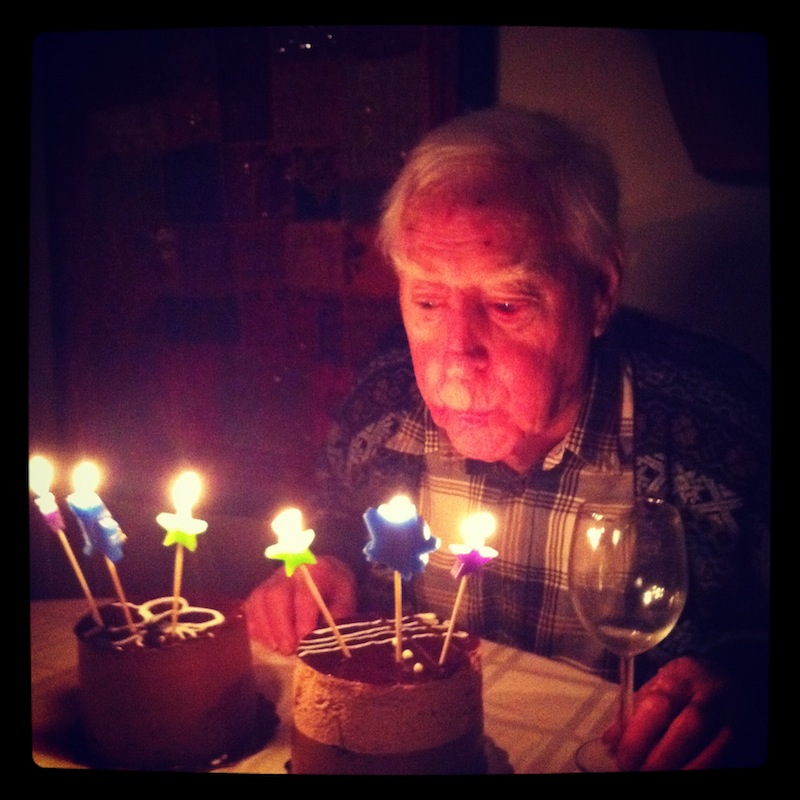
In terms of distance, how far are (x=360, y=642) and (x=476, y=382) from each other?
0.34m

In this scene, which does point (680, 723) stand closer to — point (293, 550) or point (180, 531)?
point (293, 550)

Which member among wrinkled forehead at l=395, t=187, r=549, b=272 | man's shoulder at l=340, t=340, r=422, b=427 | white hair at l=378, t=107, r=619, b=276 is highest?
white hair at l=378, t=107, r=619, b=276

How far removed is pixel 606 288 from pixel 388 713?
0.57 meters

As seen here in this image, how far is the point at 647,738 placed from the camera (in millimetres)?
790

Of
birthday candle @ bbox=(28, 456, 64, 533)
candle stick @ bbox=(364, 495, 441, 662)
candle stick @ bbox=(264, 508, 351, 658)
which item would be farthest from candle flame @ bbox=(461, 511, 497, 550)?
birthday candle @ bbox=(28, 456, 64, 533)

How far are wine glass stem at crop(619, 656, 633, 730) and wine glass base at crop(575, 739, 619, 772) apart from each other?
0.03m

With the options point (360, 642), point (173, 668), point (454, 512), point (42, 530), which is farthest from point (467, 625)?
point (42, 530)

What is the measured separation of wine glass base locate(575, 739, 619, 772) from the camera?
0.79 meters

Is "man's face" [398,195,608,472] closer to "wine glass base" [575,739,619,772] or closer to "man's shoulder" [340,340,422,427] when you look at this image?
"man's shoulder" [340,340,422,427]

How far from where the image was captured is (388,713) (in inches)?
27.7

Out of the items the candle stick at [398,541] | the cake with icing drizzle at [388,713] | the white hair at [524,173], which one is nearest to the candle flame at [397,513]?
the candle stick at [398,541]

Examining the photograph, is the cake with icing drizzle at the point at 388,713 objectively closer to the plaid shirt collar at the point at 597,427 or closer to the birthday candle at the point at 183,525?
the birthday candle at the point at 183,525

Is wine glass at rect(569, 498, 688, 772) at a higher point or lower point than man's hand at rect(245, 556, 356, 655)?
higher

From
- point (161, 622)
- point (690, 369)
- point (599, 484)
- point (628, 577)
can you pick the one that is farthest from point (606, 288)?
point (161, 622)
